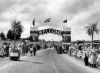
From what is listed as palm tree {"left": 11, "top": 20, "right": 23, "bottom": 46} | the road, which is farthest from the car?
palm tree {"left": 11, "top": 20, "right": 23, "bottom": 46}

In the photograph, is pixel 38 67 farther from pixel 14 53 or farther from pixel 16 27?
pixel 16 27

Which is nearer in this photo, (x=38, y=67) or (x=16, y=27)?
(x=38, y=67)

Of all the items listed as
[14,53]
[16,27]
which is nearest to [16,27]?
[16,27]

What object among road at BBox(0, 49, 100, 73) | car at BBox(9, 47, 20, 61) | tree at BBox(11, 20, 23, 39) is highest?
tree at BBox(11, 20, 23, 39)

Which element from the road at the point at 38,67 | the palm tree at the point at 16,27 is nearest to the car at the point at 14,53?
the road at the point at 38,67

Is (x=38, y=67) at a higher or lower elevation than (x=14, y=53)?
lower

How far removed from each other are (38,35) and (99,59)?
121040 mm

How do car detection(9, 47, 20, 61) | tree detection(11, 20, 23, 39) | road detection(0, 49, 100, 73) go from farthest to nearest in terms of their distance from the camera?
1. tree detection(11, 20, 23, 39)
2. car detection(9, 47, 20, 61)
3. road detection(0, 49, 100, 73)

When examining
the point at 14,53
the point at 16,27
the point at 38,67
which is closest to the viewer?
the point at 38,67

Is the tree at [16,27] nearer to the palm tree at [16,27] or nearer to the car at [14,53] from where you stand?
the palm tree at [16,27]

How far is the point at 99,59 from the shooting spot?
23.0 meters

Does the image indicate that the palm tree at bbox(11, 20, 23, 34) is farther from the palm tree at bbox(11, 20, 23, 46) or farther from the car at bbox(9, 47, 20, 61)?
the car at bbox(9, 47, 20, 61)

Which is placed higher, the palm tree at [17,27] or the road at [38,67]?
the palm tree at [17,27]

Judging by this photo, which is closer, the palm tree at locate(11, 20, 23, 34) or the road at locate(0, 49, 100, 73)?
the road at locate(0, 49, 100, 73)
